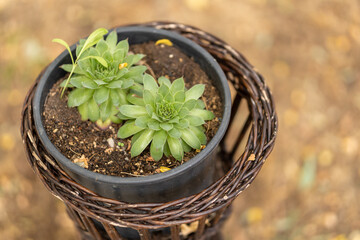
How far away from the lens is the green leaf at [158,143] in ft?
2.86

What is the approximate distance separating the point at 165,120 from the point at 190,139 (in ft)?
0.25

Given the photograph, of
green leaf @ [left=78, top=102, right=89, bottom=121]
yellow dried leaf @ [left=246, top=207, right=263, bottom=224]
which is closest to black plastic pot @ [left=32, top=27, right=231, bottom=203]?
green leaf @ [left=78, top=102, right=89, bottom=121]

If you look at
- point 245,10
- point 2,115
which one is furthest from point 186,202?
point 245,10

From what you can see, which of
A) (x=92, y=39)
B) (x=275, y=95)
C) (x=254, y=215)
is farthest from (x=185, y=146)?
(x=275, y=95)

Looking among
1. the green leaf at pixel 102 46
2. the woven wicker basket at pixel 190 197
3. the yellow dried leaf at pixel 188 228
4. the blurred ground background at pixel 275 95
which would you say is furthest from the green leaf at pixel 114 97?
the blurred ground background at pixel 275 95

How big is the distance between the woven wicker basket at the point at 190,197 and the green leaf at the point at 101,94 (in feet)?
0.63

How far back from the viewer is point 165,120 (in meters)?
0.88

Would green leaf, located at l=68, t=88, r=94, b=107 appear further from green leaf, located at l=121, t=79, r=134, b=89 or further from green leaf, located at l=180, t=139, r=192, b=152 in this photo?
green leaf, located at l=180, t=139, r=192, b=152

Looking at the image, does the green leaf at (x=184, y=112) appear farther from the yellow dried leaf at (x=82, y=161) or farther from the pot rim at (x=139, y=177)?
the yellow dried leaf at (x=82, y=161)

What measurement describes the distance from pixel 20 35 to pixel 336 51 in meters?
1.83

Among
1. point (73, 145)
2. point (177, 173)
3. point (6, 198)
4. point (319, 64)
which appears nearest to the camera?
point (177, 173)

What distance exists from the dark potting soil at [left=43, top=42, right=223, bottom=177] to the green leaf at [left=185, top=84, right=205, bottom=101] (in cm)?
10

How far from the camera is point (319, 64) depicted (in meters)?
2.08

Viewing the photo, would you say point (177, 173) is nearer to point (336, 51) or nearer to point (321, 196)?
point (321, 196)
